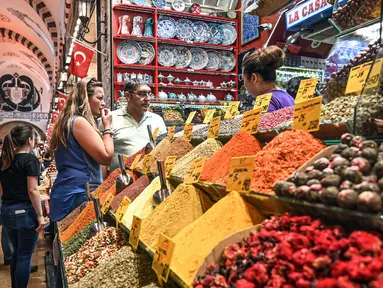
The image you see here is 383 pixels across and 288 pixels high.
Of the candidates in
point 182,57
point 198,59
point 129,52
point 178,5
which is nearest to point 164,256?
point 129,52

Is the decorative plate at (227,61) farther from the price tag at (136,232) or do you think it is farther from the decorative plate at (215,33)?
the price tag at (136,232)

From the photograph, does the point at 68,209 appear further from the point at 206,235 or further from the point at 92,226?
the point at 206,235

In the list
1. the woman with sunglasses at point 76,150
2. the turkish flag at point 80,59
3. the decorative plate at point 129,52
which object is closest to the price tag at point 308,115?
the woman with sunglasses at point 76,150

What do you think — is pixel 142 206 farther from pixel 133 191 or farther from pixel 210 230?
pixel 210 230

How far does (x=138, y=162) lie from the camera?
2.62m

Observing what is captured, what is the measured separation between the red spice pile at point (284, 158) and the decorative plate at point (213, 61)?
5480 millimetres

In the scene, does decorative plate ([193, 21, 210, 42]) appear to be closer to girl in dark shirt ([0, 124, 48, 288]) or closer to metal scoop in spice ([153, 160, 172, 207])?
girl in dark shirt ([0, 124, 48, 288])

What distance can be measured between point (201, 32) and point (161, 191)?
17.1ft

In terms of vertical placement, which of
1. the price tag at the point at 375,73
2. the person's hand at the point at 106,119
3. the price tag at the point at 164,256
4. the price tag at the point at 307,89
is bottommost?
the price tag at the point at 164,256

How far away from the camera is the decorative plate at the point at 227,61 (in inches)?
266

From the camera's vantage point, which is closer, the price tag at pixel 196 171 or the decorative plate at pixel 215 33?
the price tag at pixel 196 171

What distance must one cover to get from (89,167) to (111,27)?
3708mm

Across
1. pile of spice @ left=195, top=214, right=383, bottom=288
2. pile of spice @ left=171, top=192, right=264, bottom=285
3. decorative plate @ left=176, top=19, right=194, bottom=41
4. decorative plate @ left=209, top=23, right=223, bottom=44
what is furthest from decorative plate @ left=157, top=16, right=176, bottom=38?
pile of spice @ left=195, top=214, right=383, bottom=288

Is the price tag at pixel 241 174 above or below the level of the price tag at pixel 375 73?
below
